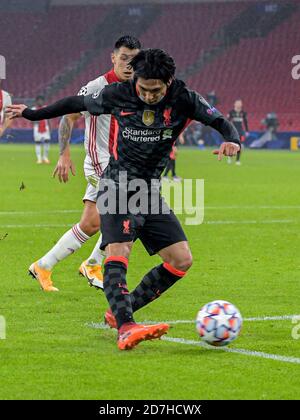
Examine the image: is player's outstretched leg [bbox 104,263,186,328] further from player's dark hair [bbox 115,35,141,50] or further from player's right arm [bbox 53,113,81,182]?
player's dark hair [bbox 115,35,141,50]

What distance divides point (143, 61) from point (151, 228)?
3.94ft

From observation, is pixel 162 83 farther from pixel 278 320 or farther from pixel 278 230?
pixel 278 230

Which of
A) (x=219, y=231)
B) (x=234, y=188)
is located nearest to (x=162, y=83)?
(x=219, y=231)

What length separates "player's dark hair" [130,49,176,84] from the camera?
665cm

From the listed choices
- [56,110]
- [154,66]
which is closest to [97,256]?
[56,110]

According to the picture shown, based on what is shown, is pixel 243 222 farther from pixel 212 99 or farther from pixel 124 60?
pixel 212 99

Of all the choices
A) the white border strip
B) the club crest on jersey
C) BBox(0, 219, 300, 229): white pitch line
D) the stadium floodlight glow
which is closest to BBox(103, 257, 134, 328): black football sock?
the white border strip

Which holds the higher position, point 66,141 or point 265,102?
point 265,102

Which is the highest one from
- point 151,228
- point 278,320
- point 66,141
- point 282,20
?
point 282,20

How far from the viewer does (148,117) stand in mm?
Result: 6930

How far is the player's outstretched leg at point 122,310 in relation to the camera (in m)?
6.45

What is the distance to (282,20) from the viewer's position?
5328 cm

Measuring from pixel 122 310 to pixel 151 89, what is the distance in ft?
4.82

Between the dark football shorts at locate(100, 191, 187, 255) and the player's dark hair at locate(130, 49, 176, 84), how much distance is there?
991 mm
